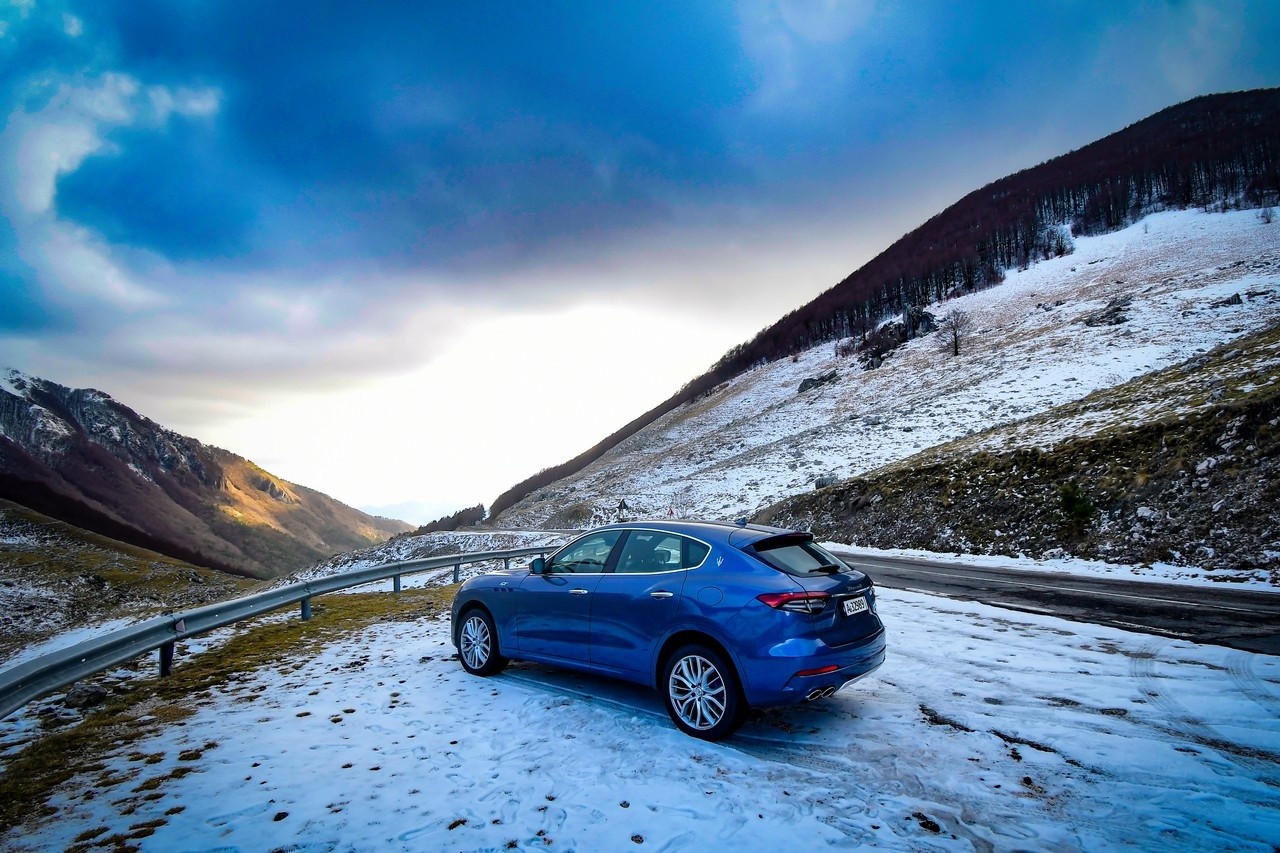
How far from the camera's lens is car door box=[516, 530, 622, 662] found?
592 cm

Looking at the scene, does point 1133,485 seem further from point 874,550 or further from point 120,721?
point 120,721

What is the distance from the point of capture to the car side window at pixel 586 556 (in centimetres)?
609

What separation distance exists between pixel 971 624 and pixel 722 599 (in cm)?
543

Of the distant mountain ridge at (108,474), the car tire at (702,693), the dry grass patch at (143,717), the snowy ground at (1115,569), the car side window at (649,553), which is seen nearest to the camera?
the dry grass patch at (143,717)

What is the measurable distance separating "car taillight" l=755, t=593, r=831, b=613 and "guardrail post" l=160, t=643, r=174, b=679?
23.6 ft

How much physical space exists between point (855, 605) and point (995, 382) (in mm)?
39340

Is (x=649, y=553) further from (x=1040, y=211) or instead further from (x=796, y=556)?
(x=1040, y=211)

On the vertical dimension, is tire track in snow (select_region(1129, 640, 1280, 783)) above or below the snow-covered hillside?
below

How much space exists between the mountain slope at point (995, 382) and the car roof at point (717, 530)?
16.9 metres

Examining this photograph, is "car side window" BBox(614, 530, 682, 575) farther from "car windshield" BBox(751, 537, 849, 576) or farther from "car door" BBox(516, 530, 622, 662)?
"car windshield" BBox(751, 537, 849, 576)

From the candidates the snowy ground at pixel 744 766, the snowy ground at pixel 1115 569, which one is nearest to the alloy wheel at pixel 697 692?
the snowy ground at pixel 744 766

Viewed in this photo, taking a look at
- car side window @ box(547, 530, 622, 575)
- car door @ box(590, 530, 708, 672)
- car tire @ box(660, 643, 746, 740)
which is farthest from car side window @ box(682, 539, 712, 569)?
car side window @ box(547, 530, 622, 575)

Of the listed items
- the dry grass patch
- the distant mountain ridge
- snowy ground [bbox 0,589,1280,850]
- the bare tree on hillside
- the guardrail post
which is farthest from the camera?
the distant mountain ridge

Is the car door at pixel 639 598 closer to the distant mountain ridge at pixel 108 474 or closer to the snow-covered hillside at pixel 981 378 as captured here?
the snow-covered hillside at pixel 981 378
